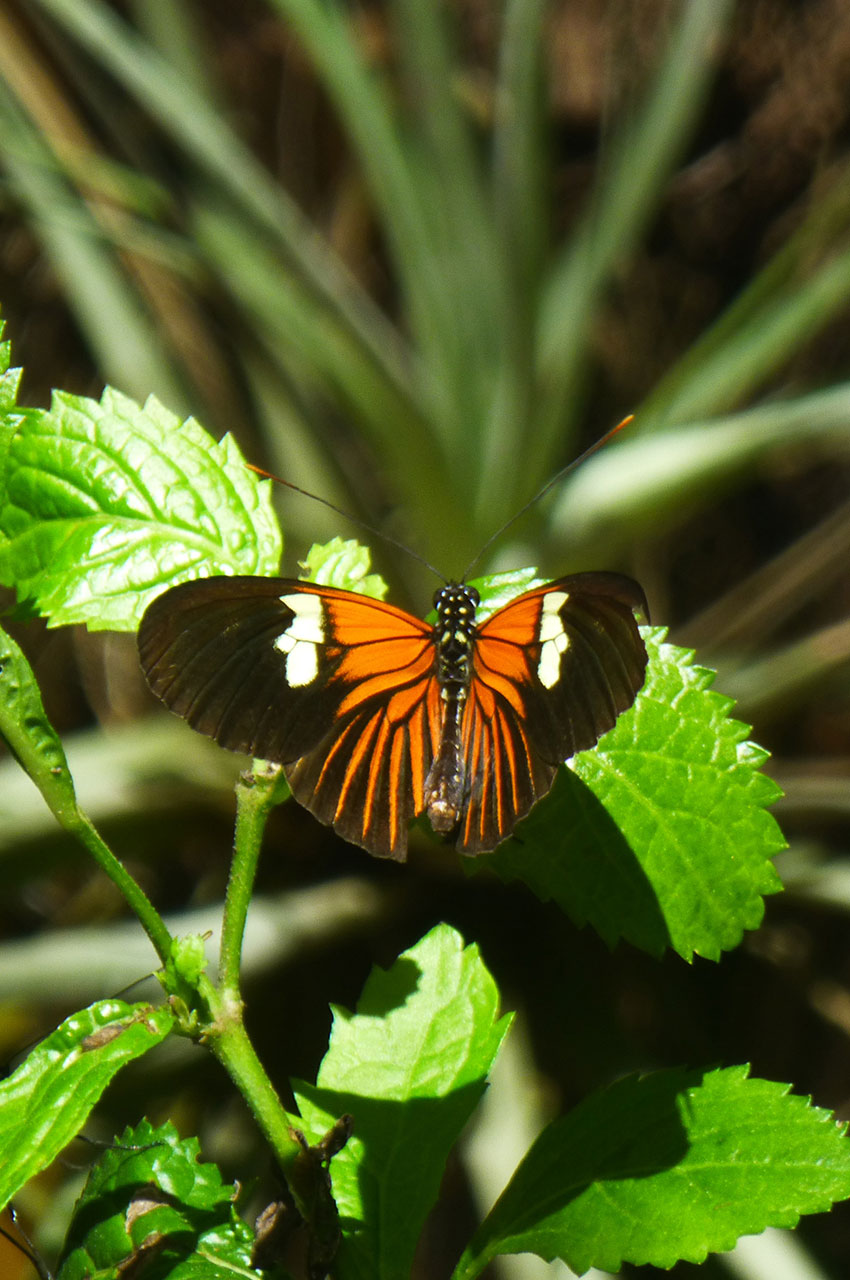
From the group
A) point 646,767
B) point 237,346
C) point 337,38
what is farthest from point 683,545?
point 646,767

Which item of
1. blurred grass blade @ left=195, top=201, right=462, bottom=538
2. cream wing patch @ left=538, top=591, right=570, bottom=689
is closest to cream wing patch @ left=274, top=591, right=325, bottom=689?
cream wing patch @ left=538, top=591, right=570, bottom=689

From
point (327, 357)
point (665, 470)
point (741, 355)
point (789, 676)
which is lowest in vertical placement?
point (789, 676)

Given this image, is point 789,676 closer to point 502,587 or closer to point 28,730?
point 502,587

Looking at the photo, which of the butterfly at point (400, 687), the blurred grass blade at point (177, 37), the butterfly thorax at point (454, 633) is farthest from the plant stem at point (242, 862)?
the blurred grass blade at point (177, 37)

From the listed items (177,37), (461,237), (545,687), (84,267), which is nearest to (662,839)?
(545,687)

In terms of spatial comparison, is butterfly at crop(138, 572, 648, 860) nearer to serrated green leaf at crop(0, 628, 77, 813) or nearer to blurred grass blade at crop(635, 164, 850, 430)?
serrated green leaf at crop(0, 628, 77, 813)

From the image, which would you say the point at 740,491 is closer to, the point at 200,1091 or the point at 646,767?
the point at 200,1091
